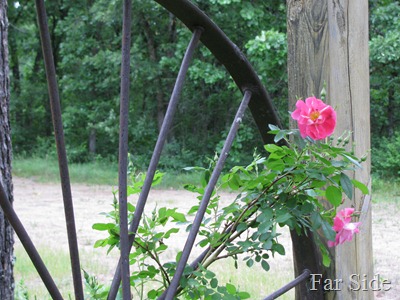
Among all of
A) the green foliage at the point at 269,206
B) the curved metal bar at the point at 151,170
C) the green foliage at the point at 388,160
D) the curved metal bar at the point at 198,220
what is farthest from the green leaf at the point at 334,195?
the green foliage at the point at 388,160

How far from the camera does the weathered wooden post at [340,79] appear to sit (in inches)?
59.1

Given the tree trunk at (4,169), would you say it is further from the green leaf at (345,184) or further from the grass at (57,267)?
the grass at (57,267)

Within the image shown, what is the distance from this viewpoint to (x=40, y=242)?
19.9ft

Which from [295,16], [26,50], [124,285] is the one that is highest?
[26,50]

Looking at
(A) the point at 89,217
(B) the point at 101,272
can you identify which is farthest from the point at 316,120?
(A) the point at 89,217

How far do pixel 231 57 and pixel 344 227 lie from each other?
446 millimetres

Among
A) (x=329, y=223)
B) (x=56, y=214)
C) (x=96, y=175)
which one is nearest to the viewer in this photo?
(x=329, y=223)

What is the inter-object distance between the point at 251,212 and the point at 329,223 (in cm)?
17

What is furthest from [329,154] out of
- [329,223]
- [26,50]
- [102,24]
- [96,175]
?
[26,50]

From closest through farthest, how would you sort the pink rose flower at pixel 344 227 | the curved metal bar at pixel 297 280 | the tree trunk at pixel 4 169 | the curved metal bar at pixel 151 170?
the curved metal bar at pixel 151 170
the pink rose flower at pixel 344 227
the curved metal bar at pixel 297 280
the tree trunk at pixel 4 169

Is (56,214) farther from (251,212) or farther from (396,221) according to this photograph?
(251,212)

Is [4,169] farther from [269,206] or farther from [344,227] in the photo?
[344,227]

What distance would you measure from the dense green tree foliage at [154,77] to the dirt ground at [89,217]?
126 inches

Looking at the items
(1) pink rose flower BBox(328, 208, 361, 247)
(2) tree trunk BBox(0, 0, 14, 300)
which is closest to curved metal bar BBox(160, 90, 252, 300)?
(1) pink rose flower BBox(328, 208, 361, 247)
